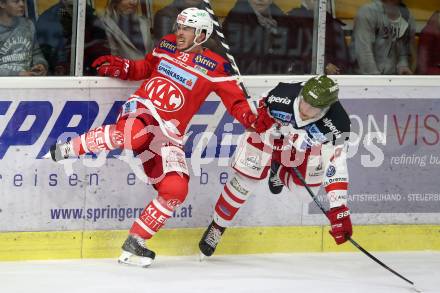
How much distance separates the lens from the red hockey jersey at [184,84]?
5.75 metres

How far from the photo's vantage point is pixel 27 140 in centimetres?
571

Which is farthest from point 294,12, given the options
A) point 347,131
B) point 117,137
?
point 117,137

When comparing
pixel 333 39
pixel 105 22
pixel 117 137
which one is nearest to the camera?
pixel 117 137

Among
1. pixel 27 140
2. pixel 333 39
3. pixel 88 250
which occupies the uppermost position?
pixel 333 39

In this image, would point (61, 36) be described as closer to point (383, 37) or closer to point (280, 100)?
point (280, 100)

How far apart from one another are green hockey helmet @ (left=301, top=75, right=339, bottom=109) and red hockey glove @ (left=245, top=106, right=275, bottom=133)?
0.90ft

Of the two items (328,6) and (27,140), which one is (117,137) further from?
(328,6)

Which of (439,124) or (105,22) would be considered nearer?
(105,22)

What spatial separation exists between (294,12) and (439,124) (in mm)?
1083

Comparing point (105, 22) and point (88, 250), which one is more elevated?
point (105, 22)

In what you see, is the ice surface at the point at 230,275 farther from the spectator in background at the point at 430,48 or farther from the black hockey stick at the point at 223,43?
the spectator in background at the point at 430,48

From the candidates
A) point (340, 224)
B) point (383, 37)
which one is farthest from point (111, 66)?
point (383, 37)

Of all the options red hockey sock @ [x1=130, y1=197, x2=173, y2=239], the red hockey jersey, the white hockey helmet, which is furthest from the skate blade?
the white hockey helmet

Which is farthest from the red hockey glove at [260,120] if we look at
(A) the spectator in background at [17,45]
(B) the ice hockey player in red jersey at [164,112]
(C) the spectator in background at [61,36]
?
→ (A) the spectator in background at [17,45]
